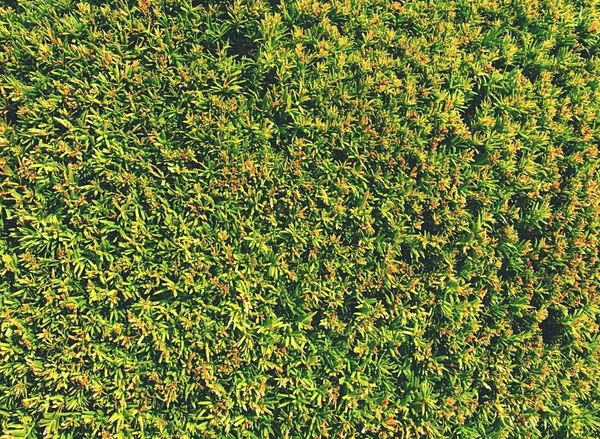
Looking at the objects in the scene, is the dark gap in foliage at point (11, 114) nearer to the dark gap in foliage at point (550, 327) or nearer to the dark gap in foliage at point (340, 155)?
the dark gap in foliage at point (340, 155)

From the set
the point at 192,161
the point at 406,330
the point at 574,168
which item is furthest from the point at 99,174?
the point at 574,168

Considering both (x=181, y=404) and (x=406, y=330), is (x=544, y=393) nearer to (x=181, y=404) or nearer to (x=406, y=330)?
(x=406, y=330)

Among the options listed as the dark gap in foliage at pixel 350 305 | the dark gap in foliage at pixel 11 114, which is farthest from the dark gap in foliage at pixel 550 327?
the dark gap in foliage at pixel 11 114

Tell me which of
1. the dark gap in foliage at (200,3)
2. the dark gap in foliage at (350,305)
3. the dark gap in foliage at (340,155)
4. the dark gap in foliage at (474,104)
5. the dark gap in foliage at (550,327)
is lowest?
the dark gap in foliage at (550,327)

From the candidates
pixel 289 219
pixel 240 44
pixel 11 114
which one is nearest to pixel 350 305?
pixel 289 219

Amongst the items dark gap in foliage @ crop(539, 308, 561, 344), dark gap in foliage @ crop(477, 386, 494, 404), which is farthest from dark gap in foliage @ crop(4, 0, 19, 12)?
dark gap in foliage @ crop(539, 308, 561, 344)

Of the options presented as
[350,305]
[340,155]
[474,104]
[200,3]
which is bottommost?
[350,305]

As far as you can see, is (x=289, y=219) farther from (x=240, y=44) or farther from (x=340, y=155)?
(x=240, y=44)
